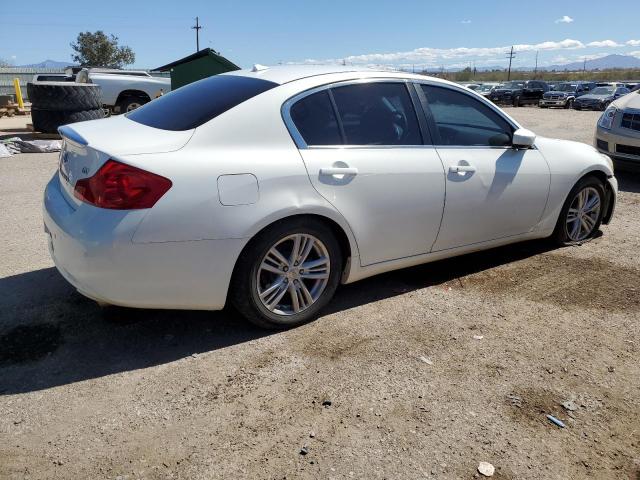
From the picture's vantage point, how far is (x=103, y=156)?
9.35 ft

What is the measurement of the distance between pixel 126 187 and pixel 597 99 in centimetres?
3291

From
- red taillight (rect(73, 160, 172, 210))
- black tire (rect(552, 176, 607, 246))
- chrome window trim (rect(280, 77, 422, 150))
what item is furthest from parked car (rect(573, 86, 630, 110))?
red taillight (rect(73, 160, 172, 210))

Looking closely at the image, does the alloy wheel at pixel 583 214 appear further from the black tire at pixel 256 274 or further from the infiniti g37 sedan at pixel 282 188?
the black tire at pixel 256 274

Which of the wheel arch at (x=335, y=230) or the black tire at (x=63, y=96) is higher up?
the black tire at (x=63, y=96)

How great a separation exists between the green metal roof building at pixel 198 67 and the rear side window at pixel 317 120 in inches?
391

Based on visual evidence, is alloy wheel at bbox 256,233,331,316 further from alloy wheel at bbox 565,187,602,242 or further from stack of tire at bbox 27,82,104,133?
stack of tire at bbox 27,82,104,133

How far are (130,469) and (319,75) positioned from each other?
257cm

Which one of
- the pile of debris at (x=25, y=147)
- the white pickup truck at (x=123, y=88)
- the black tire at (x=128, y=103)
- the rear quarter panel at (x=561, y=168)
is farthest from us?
the black tire at (x=128, y=103)

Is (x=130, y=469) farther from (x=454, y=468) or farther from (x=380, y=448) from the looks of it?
(x=454, y=468)

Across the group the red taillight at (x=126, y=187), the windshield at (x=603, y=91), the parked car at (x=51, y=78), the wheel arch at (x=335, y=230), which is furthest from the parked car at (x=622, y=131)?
the windshield at (x=603, y=91)

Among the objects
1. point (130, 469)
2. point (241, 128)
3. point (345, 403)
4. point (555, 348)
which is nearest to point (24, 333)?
point (130, 469)

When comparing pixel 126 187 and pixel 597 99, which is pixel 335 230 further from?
pixel 597 99

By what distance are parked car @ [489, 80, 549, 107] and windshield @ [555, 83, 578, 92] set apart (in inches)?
50.6

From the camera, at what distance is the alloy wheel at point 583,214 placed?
4.93 metres
